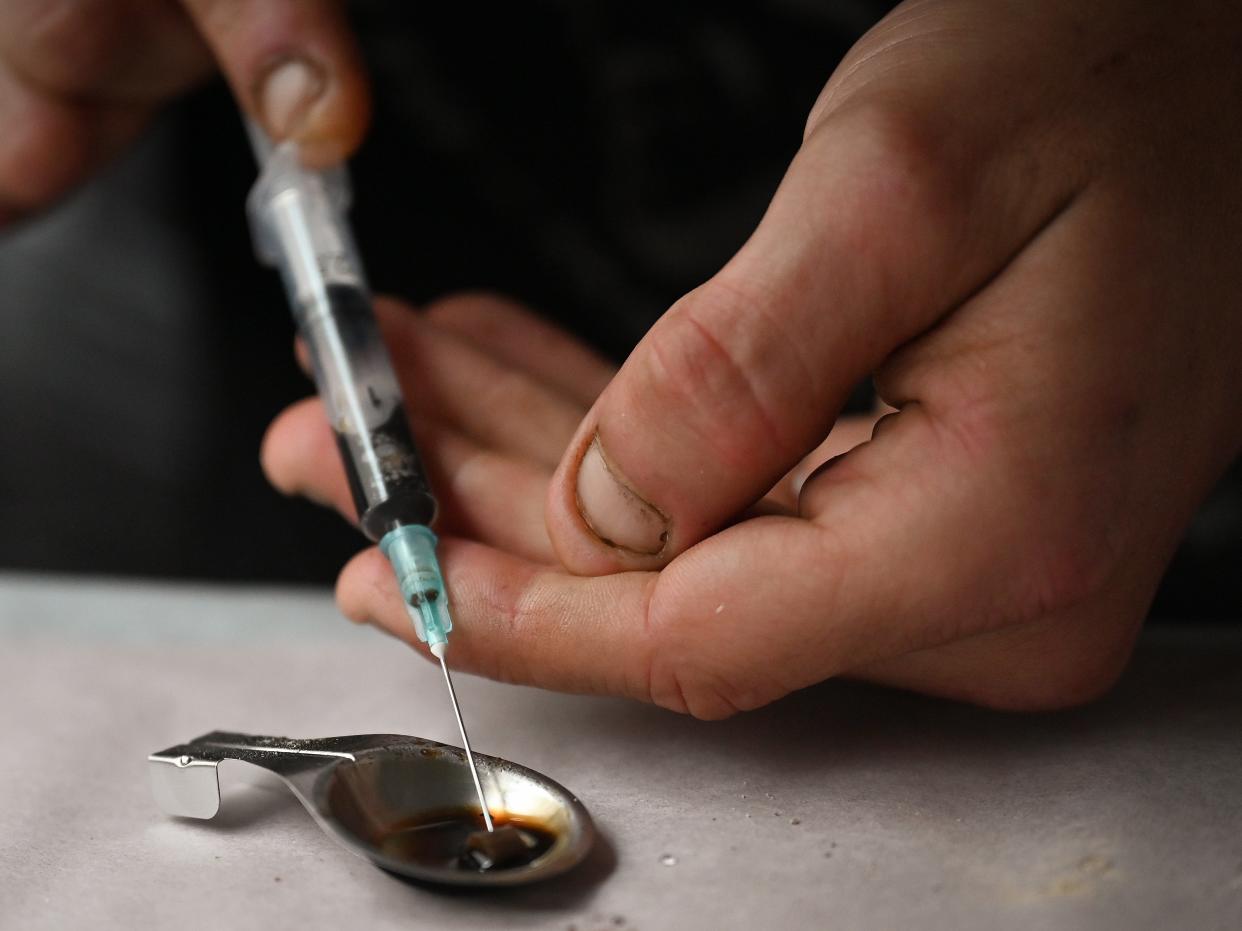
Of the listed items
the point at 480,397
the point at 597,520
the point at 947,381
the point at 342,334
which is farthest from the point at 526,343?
the point at 947,381

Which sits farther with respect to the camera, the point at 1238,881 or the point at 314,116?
the point at 314,116

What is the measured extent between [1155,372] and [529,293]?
0.86 meters

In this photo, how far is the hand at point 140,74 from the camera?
105 centimetres

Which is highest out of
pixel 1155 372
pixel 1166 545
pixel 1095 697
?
pixel 1155 372

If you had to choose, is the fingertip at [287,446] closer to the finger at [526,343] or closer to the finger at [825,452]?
the finger at [526,343]

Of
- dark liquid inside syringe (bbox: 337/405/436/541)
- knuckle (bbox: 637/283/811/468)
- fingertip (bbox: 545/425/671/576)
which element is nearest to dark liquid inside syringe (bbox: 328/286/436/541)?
dark liquid inside syringe (bbox: 337/405/436/541)

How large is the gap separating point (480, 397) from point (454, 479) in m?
0.16

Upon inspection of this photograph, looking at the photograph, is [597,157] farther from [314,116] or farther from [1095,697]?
[1095,697]

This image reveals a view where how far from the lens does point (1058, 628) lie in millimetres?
657

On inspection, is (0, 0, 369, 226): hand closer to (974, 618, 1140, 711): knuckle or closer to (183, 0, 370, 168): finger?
(183, 0, 370, 168): finger

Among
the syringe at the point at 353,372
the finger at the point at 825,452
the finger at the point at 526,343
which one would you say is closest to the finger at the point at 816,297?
the syringe at the point at 353,372

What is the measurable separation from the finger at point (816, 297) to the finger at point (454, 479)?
0.76 feet

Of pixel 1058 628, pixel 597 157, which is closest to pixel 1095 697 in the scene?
pixel 1058 628

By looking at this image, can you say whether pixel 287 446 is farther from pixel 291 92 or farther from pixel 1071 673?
pixel 1071 673
